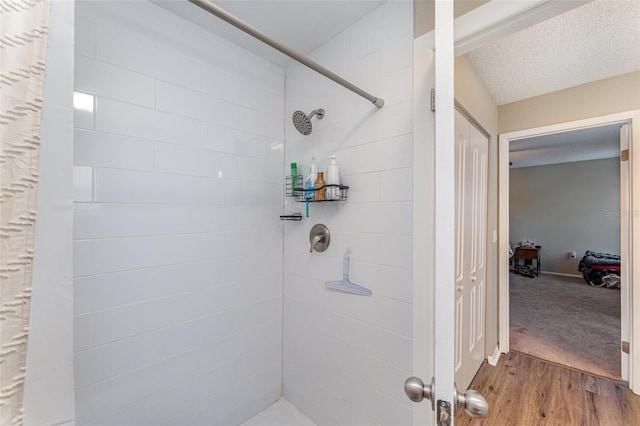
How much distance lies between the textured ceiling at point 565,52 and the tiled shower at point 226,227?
3.00 feet

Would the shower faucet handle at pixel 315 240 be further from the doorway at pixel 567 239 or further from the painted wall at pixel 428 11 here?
the doorway at pixel 567 239

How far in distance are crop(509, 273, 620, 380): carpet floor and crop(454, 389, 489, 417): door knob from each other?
1.98 metres

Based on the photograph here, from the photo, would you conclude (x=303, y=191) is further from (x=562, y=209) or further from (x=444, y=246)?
(x=562, y=209)

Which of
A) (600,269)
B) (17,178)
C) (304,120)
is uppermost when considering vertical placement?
(304,120)

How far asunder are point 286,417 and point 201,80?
204 cm

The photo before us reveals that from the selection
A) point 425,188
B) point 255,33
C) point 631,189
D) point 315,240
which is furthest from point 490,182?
point 255,33

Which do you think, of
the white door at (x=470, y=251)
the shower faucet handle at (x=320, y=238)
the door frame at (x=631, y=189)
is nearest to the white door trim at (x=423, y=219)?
the white door at (x=470, y=251)

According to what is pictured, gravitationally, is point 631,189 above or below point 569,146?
below

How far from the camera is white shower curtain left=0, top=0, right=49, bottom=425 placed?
40cm

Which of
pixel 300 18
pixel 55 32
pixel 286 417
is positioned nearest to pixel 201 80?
pixel 300 18

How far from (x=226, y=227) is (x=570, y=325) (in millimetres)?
3458

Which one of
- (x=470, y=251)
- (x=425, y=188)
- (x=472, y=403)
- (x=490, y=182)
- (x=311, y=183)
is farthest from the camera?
(x=490, y=182)

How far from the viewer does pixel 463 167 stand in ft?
4.00

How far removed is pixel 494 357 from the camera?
1.84 metres
